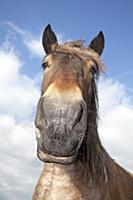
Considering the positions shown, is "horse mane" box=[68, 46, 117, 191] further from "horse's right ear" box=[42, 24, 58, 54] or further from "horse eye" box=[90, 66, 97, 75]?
"horse's right ear" box=[42, 24, 58, 54]

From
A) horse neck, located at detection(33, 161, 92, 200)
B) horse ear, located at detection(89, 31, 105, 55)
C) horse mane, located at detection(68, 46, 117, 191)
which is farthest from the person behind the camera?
horse ear, located at detection(89, 31, 105, 55)

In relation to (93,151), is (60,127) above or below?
above

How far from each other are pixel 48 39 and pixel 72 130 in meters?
2.80

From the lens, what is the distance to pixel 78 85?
242 inches

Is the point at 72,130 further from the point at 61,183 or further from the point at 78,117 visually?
the point at 61,183

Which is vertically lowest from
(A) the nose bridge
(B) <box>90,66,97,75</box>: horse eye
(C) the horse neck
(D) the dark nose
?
(C) the horse neck

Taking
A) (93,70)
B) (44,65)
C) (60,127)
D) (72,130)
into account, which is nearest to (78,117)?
(72,130)

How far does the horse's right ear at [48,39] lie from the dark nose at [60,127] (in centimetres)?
225

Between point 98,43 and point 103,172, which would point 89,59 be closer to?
point 98,43

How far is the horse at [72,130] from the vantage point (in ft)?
17.5

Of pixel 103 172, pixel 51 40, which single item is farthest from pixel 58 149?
pixel 51 40

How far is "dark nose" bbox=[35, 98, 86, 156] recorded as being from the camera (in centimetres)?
528

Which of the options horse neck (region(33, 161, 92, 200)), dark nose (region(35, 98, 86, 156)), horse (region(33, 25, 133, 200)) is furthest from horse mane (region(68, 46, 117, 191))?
dark nose (region(35, 98, 86, 156))

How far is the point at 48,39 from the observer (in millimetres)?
7578
